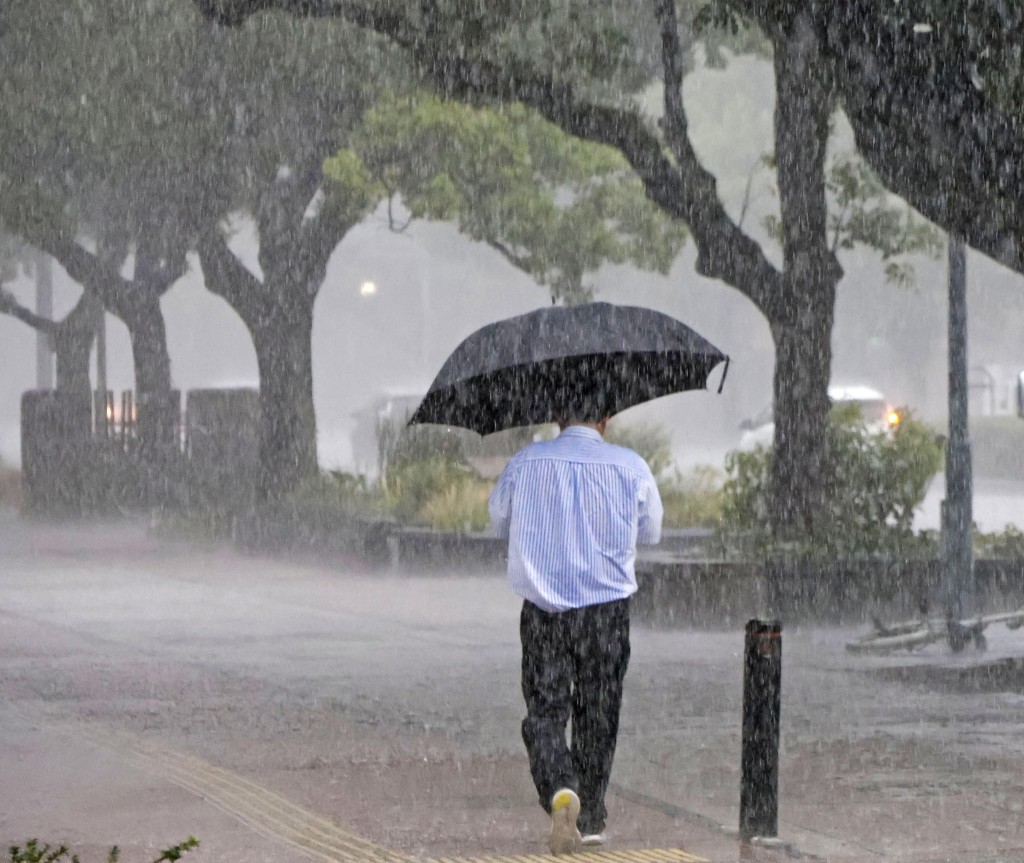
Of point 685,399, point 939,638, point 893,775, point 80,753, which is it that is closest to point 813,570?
point 939,638

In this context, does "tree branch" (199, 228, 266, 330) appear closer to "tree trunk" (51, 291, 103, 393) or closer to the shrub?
the shrub

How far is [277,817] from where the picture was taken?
25.3 feet

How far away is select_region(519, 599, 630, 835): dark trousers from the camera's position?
23.0 ft

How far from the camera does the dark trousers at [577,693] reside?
23.0 feet

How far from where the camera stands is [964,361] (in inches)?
562

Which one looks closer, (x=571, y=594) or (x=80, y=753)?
(x=571, y=594)

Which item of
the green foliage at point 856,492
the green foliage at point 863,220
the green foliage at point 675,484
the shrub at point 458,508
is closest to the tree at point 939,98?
the green foliage at point 856,492

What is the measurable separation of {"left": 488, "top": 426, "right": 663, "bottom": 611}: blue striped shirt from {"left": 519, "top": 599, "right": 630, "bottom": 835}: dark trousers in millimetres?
76

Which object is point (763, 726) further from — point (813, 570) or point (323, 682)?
point (813, 570)

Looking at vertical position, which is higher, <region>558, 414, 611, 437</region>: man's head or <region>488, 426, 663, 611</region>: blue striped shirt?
<region>558, 414, 611, 437</region>: man's head

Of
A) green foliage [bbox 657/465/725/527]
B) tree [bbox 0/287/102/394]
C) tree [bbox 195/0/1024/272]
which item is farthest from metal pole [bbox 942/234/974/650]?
tree [bbox 0/287/102/394]

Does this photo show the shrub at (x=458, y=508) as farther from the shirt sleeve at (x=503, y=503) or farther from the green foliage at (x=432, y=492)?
the shirt sleeve at (x=503, y=503)

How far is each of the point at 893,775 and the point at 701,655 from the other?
15.3ft

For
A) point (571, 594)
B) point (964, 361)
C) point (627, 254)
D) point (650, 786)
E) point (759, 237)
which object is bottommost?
point (650, 786)
